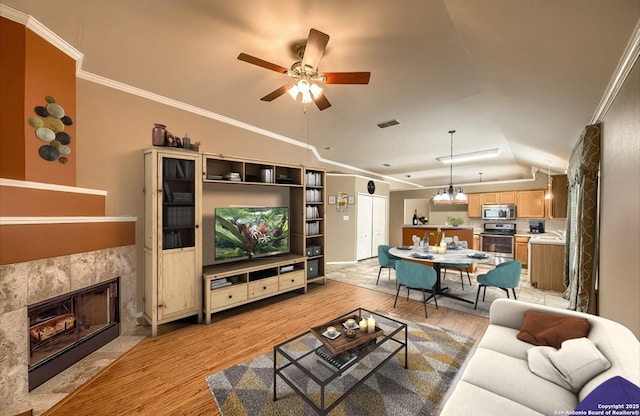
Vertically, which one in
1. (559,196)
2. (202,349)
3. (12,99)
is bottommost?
(202,349)

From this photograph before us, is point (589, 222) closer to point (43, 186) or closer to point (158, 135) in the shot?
point (158, 135)

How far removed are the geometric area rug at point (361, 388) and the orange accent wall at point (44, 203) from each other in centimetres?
196

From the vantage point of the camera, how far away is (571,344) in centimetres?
152

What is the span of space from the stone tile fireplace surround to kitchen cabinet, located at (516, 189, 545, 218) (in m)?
9.08

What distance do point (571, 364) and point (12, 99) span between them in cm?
430

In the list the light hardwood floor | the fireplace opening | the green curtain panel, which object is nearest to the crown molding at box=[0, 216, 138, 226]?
the fireplace opening

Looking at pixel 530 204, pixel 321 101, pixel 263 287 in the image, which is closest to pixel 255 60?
pixel 321 101

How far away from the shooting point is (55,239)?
209cm

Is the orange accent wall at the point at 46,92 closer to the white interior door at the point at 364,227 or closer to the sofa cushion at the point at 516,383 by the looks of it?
the sofa cushion at the point at 516,383

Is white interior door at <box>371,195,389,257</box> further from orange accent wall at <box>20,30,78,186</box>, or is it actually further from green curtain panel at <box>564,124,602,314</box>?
orange accent wall at <box>20,30,78,186</box>

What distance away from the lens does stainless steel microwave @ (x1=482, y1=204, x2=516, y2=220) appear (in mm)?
6875

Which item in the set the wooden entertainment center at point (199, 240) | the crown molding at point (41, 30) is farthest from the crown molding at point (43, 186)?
the crown molding at point (41, 30)

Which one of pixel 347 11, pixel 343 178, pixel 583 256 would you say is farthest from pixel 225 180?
pixel 583 256

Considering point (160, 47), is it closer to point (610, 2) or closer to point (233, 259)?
point (233, 259)
